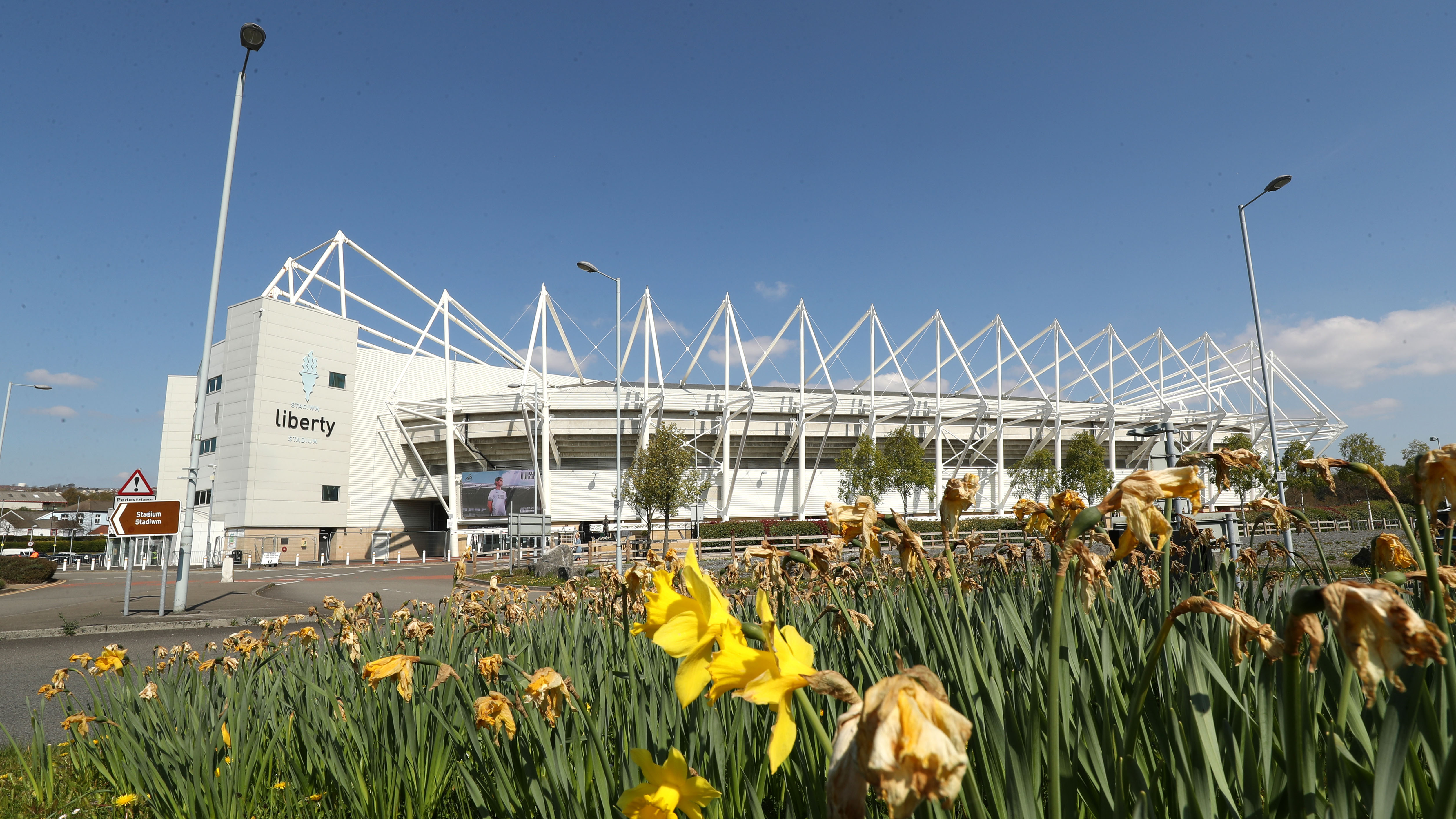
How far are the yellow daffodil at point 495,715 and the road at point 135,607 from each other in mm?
4570

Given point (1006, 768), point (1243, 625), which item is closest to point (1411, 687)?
point (1243, 625)

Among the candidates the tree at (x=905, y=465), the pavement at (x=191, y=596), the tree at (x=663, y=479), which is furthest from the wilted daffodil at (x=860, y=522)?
the tree at (x=905, y=465)

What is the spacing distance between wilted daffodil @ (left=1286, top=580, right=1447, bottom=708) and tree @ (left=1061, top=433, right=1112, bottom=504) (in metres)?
37.6

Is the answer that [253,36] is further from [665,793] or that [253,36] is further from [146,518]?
[665,793]

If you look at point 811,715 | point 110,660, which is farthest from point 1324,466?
point 110,660

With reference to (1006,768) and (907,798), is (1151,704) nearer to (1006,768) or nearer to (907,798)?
(1006,768)

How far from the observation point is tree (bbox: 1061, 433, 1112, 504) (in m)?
35.5

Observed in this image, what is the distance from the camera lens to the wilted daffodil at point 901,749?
47 centimetres

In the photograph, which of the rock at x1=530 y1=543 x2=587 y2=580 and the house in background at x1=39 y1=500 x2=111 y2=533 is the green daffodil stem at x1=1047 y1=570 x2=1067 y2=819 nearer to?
the rock at x1=530 y1=543 x2=587 y2=580

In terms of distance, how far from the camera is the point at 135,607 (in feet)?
44.2

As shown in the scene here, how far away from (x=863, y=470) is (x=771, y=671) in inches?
1367

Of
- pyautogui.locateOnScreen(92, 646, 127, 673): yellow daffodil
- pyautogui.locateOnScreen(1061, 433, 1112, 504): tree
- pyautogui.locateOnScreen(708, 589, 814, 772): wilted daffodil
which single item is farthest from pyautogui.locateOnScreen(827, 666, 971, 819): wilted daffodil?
pyautogui.locateOnScreen(1061, 433, 1112, 504): tree

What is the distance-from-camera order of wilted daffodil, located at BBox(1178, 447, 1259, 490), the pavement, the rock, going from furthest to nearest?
the rock, the pavement, wilted daffodil, located at BBox(1178, 447, 1259, 490)

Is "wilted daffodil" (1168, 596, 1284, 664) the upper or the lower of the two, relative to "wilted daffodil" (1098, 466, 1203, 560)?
lower
